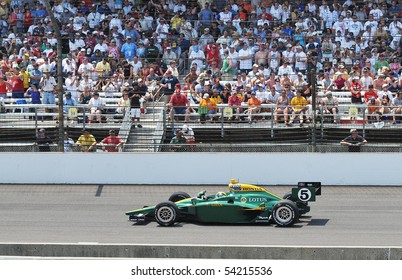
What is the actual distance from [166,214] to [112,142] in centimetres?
621

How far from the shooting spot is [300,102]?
24.7 metres

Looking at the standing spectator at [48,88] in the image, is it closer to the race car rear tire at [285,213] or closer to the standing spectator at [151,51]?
the standing spectator at [151,51]

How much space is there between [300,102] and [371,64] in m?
3.67

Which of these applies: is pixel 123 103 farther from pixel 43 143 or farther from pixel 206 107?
pixel 43 143

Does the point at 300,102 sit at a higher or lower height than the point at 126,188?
higher

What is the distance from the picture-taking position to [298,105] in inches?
950

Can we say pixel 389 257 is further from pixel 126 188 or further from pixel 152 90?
pixel 152 90

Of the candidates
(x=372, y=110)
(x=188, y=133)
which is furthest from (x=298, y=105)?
(x=188, y=133)

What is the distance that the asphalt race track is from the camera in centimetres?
1605

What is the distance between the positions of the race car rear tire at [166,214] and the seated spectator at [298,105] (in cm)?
693

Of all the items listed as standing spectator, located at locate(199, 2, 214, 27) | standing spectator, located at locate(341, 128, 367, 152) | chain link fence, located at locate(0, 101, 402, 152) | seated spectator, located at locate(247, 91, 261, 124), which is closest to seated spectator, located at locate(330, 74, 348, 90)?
chain link fence, located at locate(0, 101, 402, 152)
